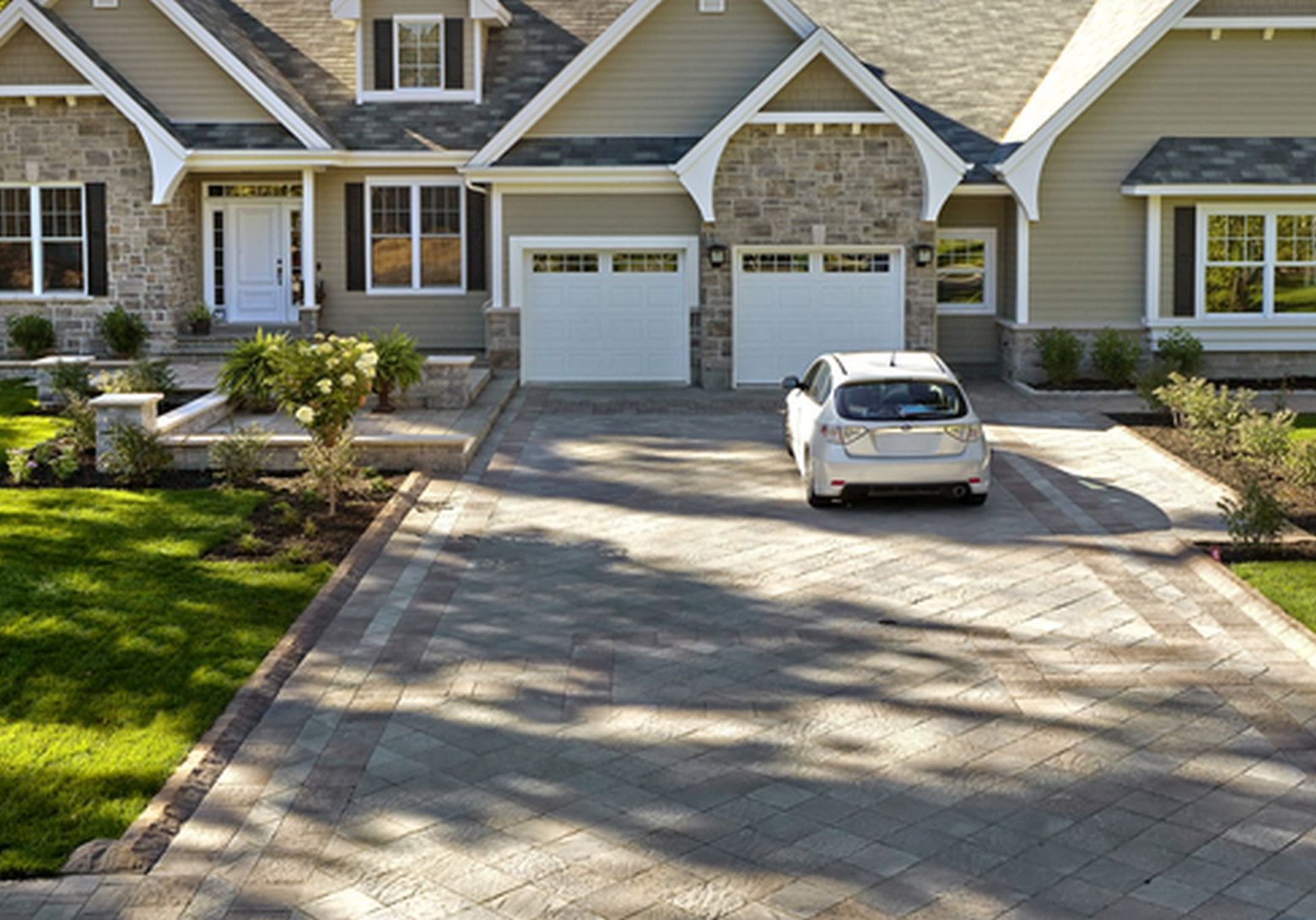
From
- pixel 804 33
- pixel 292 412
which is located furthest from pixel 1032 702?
pixel 804 33

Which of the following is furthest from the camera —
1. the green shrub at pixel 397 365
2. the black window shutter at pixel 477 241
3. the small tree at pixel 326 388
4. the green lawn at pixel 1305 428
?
the black window shutter at pixel 477 241

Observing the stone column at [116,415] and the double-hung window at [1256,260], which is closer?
the stone column at [116,415]

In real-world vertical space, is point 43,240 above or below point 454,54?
below

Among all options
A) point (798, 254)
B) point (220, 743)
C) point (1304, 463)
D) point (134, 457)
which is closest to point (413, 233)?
point (798, 254)

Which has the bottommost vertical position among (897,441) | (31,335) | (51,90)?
(897,441)

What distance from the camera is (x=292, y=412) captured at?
55.8 feet

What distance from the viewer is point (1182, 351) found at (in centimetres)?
2553

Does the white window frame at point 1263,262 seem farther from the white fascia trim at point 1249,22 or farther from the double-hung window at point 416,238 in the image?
the double-hung window at point 416,238

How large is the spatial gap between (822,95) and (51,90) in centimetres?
1244

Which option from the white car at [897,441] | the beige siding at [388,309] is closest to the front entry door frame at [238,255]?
the beige siding at [388,309]

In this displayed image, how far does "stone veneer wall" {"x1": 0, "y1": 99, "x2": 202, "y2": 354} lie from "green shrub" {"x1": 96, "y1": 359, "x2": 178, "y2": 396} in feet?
19.2

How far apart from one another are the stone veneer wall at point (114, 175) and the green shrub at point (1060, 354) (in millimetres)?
14220

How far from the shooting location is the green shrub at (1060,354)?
83.8 ft

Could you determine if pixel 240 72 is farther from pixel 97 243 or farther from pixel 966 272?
pixel 966 272
